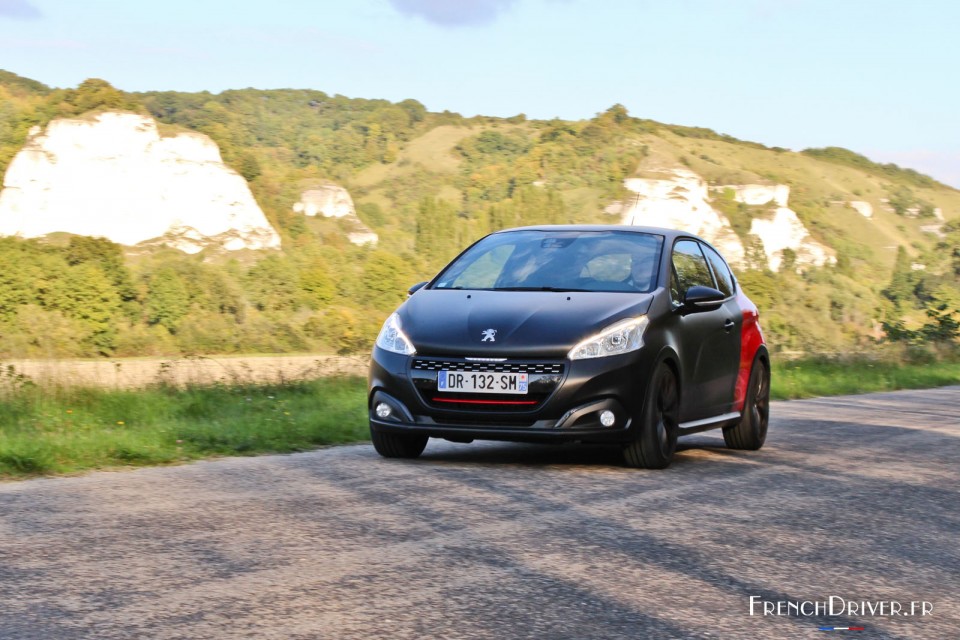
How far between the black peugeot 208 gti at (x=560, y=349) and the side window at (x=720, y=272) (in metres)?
0.60

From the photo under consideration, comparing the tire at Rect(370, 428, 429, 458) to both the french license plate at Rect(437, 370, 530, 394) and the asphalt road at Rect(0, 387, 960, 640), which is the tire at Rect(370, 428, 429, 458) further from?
the french license plate at Rect(437, 370, 530, 394)

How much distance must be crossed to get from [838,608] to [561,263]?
4746 millimetres

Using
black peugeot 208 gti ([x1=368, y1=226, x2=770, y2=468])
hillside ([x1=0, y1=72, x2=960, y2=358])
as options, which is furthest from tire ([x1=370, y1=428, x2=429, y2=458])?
hillside ([x1=0, y1=72, x2=960, y2=358])

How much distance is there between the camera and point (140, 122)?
137625 mm

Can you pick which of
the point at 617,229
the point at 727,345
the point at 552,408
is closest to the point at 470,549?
the point at 552,408

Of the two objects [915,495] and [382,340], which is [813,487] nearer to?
[915,495]

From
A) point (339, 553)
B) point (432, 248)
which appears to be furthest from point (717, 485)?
point (432, 248)

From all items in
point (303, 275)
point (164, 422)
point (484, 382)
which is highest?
point (303, 275)

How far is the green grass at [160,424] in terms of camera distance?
7953 millimetres

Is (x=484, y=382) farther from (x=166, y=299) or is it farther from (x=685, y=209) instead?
(x=685, y=209)

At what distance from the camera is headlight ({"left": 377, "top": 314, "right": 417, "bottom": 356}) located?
801 cm

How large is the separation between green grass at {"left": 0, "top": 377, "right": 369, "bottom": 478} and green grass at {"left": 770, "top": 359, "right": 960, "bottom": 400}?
25.3ft

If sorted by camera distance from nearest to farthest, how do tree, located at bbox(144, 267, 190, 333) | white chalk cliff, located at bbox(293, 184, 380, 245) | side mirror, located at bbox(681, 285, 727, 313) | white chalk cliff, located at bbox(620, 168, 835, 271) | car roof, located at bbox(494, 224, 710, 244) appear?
side mirror, located at bbox(681, 285, 727, 313) < car roof, located at bbox(494, 224, 710, 244) < tree, located at bbox(144, 267, 190, 333) < white chalk cliff, located at bbox(620, 168, 835, 271) < white chalk cliff, located at bbox(293, 184, 380, 245)

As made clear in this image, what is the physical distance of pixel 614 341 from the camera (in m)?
7.82
